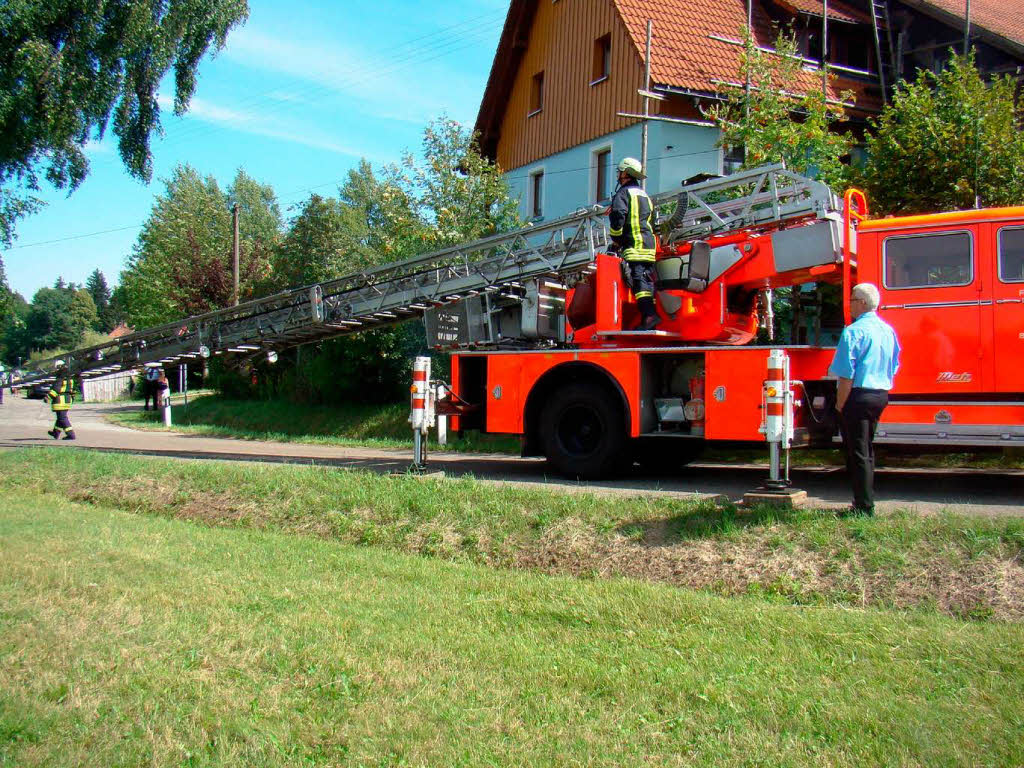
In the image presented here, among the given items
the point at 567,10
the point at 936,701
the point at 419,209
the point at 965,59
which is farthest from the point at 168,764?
the point at 567,10

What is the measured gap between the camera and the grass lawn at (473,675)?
346 centimetres

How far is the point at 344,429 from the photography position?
21.5 m

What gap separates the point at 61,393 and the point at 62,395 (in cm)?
5

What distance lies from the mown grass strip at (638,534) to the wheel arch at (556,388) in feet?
6.49

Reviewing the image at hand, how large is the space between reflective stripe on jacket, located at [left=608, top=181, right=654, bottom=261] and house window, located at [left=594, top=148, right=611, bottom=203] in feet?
47.5

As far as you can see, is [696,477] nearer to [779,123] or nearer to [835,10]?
[779,123]

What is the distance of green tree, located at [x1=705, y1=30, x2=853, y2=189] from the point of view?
595 inches

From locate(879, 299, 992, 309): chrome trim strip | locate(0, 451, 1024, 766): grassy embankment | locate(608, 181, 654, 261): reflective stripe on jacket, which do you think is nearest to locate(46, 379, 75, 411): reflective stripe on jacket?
locate(0, 451, 1024, 766): grassy embankment

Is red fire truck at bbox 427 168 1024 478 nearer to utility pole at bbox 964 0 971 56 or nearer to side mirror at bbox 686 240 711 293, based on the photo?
side mirror at bbox 686 240 711 293

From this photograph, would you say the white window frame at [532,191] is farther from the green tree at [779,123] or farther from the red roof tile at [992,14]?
the red roof tile at [992,14]

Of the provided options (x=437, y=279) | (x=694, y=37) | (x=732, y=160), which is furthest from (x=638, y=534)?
(x=694, y=37)

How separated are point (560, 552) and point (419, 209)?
678 inches

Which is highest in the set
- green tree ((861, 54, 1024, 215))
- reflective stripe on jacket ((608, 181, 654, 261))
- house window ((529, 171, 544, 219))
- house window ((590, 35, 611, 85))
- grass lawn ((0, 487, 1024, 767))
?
house window ((590, 35, 611, 85))

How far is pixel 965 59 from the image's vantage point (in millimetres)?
15125
